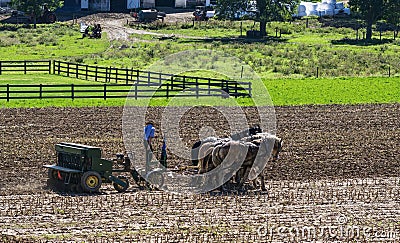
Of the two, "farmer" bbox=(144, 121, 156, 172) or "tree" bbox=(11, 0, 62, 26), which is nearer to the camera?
"farmer" bbox=(144, 121, 156, 172)

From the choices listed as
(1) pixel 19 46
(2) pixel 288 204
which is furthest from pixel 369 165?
(1) pixel 19 46

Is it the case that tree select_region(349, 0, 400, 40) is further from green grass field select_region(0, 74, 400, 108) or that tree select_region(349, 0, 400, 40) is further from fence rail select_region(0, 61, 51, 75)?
fence rail select_region(0, 61, 51, 75)

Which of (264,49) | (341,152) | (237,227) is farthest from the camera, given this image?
(264,49)

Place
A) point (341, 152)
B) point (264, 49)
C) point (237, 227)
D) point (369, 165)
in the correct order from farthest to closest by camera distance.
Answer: point (264, 49), point (341, 152), point (369, 165), point (237, 227)

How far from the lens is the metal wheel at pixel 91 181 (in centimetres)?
2044

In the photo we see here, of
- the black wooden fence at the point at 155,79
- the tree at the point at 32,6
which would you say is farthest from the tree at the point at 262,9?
the black wooden fence at the point at 155,79

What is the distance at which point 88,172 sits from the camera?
20.4 metres

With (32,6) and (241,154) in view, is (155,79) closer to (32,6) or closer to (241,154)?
(241,154)

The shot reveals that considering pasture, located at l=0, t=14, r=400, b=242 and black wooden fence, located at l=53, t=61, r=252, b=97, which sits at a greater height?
black wooden fence, located at l=53, t=61, r=252, b=97

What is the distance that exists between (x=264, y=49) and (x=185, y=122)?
37302 mm

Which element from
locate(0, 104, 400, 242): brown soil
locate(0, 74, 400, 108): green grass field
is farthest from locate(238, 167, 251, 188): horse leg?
locate(0, 74, 400, 108): green grass field

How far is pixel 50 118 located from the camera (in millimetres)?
→ 33875

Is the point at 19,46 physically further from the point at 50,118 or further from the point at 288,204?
the point at 288,204

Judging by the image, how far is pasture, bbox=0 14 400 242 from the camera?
17.8 m
